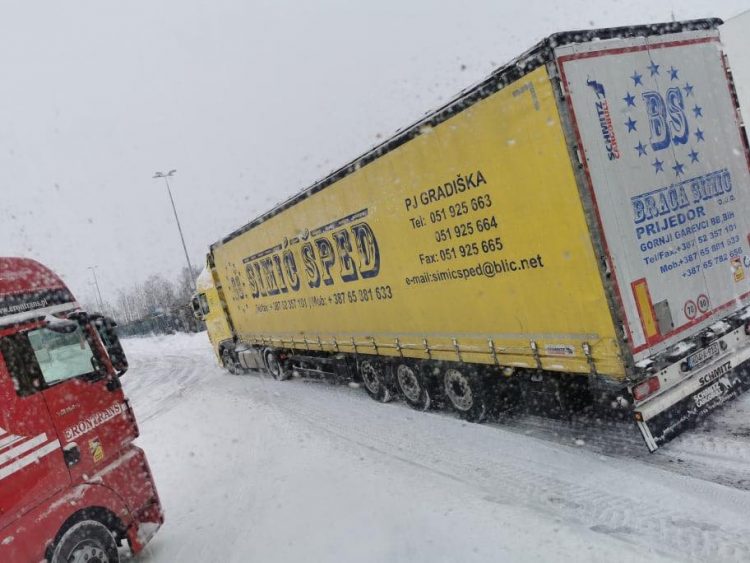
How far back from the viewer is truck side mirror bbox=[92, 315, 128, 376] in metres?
5.47

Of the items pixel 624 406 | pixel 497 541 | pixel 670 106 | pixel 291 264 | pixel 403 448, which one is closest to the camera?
pixel 497 541

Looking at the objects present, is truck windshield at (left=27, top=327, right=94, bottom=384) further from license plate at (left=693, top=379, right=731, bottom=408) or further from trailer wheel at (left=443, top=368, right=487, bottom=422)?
license plate at (left=693, top=379, right=731, bottom=408)

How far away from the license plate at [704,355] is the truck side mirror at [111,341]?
5564 millimetres

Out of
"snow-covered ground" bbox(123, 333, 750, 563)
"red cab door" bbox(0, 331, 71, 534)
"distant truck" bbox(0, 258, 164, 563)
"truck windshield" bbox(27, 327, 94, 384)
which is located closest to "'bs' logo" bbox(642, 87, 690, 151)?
"snow-covered ground" bbox(123, 333, 750, 563)

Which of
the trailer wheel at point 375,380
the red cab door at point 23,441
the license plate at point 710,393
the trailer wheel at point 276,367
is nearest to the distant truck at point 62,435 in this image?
the red cab door at point 23,441

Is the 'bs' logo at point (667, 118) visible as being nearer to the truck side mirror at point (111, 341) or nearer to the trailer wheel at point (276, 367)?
the truck side mirror at point (111, 341)

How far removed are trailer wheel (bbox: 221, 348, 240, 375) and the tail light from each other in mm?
14489

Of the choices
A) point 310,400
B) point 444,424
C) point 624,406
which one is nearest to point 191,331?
point 310,400

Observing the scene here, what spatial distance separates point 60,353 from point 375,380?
580 cm

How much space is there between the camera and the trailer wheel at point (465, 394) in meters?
7.53

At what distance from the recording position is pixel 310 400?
11.5m

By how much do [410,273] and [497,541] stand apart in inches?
158

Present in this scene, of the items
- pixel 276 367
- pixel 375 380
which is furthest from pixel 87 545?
pixel 276 367

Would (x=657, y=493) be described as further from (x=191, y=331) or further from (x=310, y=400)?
(x=191, y=331)
